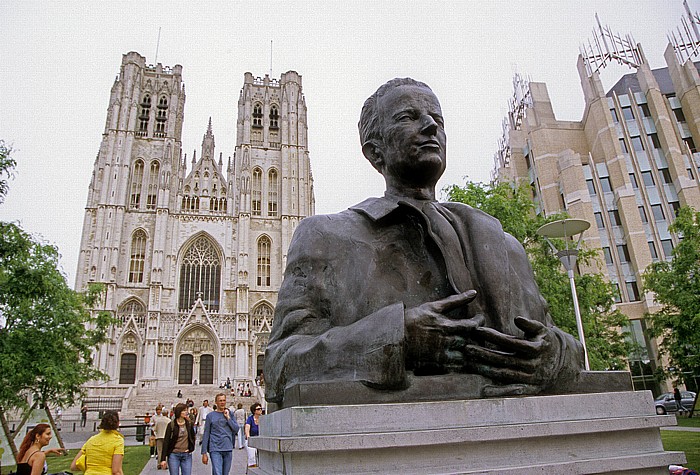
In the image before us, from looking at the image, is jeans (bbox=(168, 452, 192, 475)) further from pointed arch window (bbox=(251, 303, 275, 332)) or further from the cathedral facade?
pointed arch window (bbox=(251, 303, 275, 332))

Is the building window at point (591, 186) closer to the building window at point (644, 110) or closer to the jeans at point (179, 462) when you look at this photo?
the building window at point (644, 110)

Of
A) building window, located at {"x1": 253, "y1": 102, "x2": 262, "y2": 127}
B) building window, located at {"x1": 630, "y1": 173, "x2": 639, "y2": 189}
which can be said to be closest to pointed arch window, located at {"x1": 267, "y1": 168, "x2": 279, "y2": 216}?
building window, located at {"x1": 253, "y1": 102, "x2": 262, "y2": 127}

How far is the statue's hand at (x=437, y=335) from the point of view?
6.41 ft

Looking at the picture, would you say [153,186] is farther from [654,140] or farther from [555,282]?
[654,140]

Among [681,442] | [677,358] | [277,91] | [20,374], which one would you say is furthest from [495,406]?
[277,91]

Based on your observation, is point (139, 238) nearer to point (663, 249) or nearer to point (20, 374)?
point (20, 374)

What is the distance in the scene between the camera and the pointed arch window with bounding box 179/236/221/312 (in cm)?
3962

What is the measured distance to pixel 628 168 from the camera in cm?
3070

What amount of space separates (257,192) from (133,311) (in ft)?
45.3

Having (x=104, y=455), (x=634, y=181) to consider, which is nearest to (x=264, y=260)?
(x=634, y=181)

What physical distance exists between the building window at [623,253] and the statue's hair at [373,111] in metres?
30.3

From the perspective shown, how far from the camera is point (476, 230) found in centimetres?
238

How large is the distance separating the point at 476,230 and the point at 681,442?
9.75 m

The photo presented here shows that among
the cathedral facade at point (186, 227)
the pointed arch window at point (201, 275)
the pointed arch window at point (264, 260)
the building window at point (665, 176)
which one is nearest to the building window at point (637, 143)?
the building window at point (665, 176)
